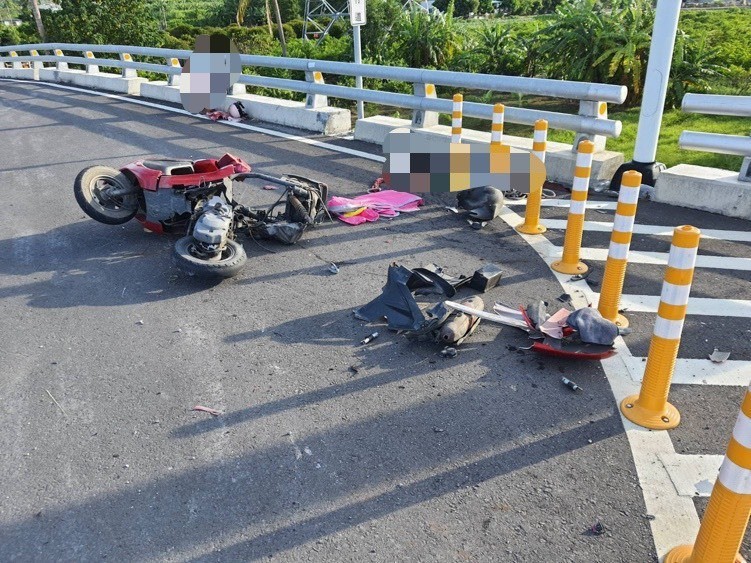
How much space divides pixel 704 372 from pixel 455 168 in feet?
14.2

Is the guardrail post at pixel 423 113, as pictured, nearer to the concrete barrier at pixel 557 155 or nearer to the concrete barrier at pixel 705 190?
the concrete barrier at pixel 557 155

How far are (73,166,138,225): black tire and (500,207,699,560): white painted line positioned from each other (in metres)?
5.07

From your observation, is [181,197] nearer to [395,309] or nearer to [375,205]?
[375,205]

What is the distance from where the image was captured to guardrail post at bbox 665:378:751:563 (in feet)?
8.38

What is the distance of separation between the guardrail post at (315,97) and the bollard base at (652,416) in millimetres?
9433

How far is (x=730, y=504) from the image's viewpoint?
2656mm

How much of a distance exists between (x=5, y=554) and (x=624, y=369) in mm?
3960

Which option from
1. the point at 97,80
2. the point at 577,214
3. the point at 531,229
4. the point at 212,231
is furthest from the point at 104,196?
the point at 97,80

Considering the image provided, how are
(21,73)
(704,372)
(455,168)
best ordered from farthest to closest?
1. (21,73)
2. (455,168)
3. (704,372)

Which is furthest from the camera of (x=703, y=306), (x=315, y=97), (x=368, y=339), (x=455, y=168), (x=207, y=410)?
(x=315, y=97)

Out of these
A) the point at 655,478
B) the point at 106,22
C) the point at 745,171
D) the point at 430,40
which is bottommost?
the point at 655,478

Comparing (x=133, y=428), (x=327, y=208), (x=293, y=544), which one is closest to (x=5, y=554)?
(x=133, y=428)

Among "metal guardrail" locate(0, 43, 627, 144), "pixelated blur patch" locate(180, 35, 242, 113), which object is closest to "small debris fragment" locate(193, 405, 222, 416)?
"metal guardrail" locate(0, 43, 627, 144)

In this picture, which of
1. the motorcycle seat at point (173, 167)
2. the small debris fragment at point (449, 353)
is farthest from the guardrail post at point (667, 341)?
the motorcycle seat at point (173, 167)
